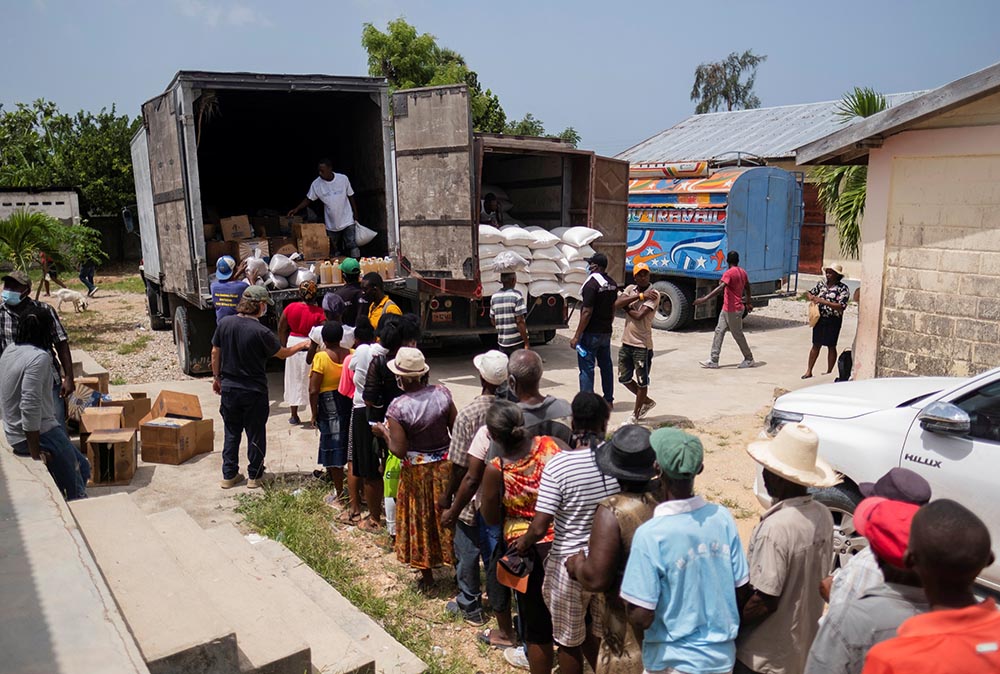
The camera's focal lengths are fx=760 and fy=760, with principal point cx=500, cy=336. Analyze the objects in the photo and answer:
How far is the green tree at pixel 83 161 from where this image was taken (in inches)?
998

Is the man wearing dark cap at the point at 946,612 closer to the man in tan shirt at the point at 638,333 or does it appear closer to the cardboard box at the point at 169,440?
the man in tan shirt at the point at 638,333

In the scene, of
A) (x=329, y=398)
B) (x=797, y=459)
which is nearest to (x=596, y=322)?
(x=329, y=398)

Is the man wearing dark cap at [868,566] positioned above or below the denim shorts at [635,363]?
above

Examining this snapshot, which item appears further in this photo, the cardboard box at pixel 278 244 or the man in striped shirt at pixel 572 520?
the cardboard box at pixel 278 244

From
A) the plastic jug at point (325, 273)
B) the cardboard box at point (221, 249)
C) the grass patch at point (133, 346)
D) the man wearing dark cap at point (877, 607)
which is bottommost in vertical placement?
the grass patch at point (133, 346)

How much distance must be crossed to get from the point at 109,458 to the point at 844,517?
4971 millimetres

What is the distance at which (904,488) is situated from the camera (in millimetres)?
2348

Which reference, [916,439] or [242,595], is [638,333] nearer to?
[916,439]


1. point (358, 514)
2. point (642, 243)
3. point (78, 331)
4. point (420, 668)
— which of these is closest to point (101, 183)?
point (78, 331)

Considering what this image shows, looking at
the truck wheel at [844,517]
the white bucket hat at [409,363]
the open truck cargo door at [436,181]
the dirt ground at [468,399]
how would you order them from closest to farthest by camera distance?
the truck wheel at [844,517], the white bucket hat at [409,363], the dirt ground at [468,399], the open truck cargo door at [436,181]

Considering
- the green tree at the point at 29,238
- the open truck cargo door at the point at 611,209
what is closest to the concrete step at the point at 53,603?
the open truck cargo door at the point at 611,209

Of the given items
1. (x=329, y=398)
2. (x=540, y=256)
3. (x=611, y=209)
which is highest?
(x=611, y=209)

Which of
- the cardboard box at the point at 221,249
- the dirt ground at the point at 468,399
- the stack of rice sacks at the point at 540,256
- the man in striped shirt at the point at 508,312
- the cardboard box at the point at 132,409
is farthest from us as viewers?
the cardboard box at the point at 221,249

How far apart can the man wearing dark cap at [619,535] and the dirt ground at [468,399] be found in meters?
1.14
